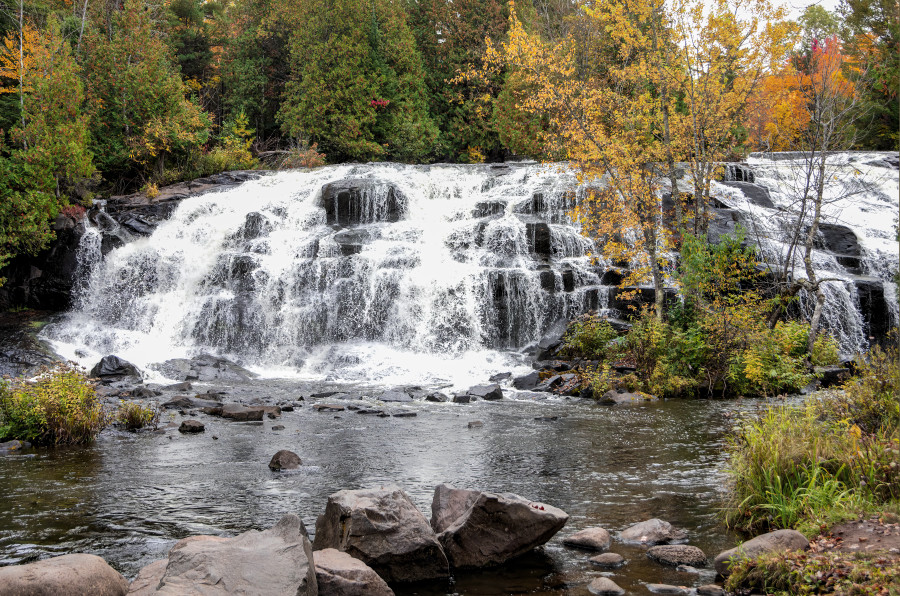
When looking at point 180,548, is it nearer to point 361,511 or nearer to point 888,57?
point 361,511

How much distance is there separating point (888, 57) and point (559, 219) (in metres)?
21.3

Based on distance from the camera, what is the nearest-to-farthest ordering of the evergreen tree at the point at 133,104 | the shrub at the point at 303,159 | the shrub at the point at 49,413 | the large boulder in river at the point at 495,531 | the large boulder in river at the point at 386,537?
the large boulder in river at the point at 386,537 → the large boulder in river at the point at 495,531 → the shrub at the point at 49,413 → the evergreen tree at the point at 133,104 → the shrub at the point at 303,159

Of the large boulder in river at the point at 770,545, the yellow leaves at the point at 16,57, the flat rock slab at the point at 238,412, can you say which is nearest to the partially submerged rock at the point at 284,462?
the flat rock slab at the point at 238,412

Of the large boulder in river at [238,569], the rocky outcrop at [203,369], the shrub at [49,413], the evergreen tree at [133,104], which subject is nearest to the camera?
the large boulder in river at [238,569]

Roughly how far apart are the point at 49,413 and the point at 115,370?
250 inches

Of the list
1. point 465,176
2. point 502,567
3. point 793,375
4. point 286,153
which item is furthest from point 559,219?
point 502,567

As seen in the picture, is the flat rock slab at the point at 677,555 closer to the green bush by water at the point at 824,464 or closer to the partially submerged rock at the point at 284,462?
the green bush by water at the point at 824,464

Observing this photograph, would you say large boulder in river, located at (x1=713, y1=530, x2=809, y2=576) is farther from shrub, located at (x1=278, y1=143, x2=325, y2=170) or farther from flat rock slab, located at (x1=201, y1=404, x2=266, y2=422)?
shrub, located at (x1=278, y1=143, x2=325, y2=170)

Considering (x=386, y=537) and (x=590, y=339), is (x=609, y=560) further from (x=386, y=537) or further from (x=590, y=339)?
(x=590, y=339)

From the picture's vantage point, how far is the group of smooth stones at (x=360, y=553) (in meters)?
4.34

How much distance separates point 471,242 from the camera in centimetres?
2112

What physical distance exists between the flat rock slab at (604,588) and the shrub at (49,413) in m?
8.01

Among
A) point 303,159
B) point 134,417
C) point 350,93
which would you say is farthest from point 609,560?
point 350,93

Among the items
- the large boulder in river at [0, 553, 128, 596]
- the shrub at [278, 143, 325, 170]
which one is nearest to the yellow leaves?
the shrub at [278, 143, 325, 170]
